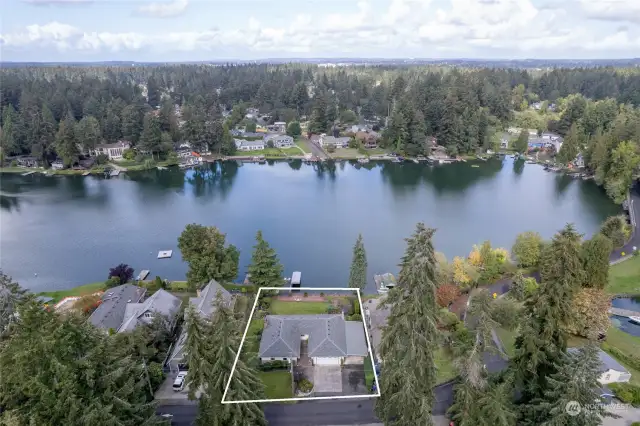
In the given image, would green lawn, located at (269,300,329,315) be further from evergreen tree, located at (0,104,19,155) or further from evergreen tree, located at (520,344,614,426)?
evergreen tree, located at (0,104,19,155)

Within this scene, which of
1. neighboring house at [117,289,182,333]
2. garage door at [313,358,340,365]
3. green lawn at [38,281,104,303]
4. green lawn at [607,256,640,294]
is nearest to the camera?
garage door at [313,358,340,365]

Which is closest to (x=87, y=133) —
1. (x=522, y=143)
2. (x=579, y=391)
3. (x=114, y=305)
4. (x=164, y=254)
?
(x=164, y=254)

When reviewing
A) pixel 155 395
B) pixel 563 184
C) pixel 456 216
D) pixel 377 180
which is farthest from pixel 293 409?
pixel 563 184

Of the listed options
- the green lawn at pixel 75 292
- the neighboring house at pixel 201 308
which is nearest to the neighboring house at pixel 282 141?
the green lawn at pixel 75 292

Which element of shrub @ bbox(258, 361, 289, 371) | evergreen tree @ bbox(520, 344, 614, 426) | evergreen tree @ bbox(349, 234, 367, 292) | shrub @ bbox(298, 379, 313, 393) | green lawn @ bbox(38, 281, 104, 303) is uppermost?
evergreen tree @ bbox(520, 344, 614, 426)

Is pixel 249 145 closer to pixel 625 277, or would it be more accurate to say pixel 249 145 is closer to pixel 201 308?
pixel 201 308

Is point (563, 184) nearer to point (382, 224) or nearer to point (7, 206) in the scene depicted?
point (382, 224)

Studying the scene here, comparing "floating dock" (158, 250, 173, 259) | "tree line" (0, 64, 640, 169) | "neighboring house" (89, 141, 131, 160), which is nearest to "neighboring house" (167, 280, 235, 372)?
"floating dock" (158, 250, 173, 259)
